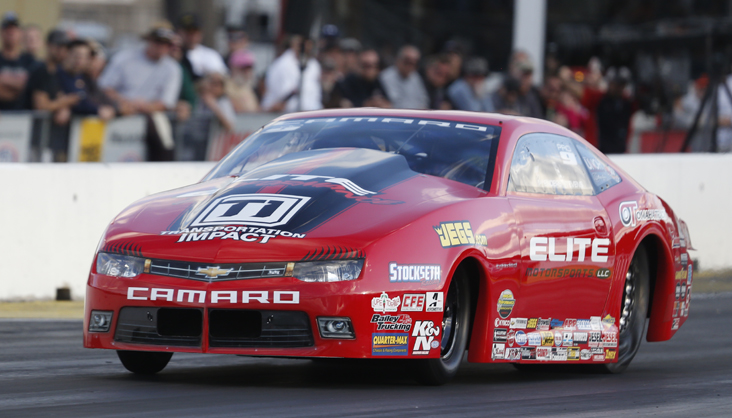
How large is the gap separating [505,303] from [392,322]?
33.6 inches

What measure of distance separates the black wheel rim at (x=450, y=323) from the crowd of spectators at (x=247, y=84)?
7.00m

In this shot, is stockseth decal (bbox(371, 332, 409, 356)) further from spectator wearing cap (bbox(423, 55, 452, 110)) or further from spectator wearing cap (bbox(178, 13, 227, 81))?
spectator wearing cap (bbox(423, 55, 452, 110))

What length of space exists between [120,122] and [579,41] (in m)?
12.5

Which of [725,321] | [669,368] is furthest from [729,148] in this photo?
[669,368]

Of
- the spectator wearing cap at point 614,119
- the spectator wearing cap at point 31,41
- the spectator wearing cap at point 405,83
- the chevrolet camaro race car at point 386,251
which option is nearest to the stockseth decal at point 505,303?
the chevrolet camaro race car at point 386,251

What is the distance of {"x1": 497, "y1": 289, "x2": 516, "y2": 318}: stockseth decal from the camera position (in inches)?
251

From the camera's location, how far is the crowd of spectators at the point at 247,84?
1270 centimetres

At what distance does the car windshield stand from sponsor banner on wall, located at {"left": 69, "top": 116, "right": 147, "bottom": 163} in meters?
5.59

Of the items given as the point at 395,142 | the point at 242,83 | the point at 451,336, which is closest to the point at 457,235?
the point at 451,336

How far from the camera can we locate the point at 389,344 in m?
5.78

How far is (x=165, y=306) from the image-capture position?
5.76 metres

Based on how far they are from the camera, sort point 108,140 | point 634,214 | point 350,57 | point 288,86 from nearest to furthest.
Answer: point 634,214, point 108,140, point 288,86, point 350,57

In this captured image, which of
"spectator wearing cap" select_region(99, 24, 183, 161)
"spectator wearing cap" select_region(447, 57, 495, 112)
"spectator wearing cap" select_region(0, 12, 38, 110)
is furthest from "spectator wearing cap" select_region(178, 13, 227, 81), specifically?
"spectator wearing cap" select_region(447, 57, 495, 112)

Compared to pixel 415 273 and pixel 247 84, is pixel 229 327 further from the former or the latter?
pixel 247 84
